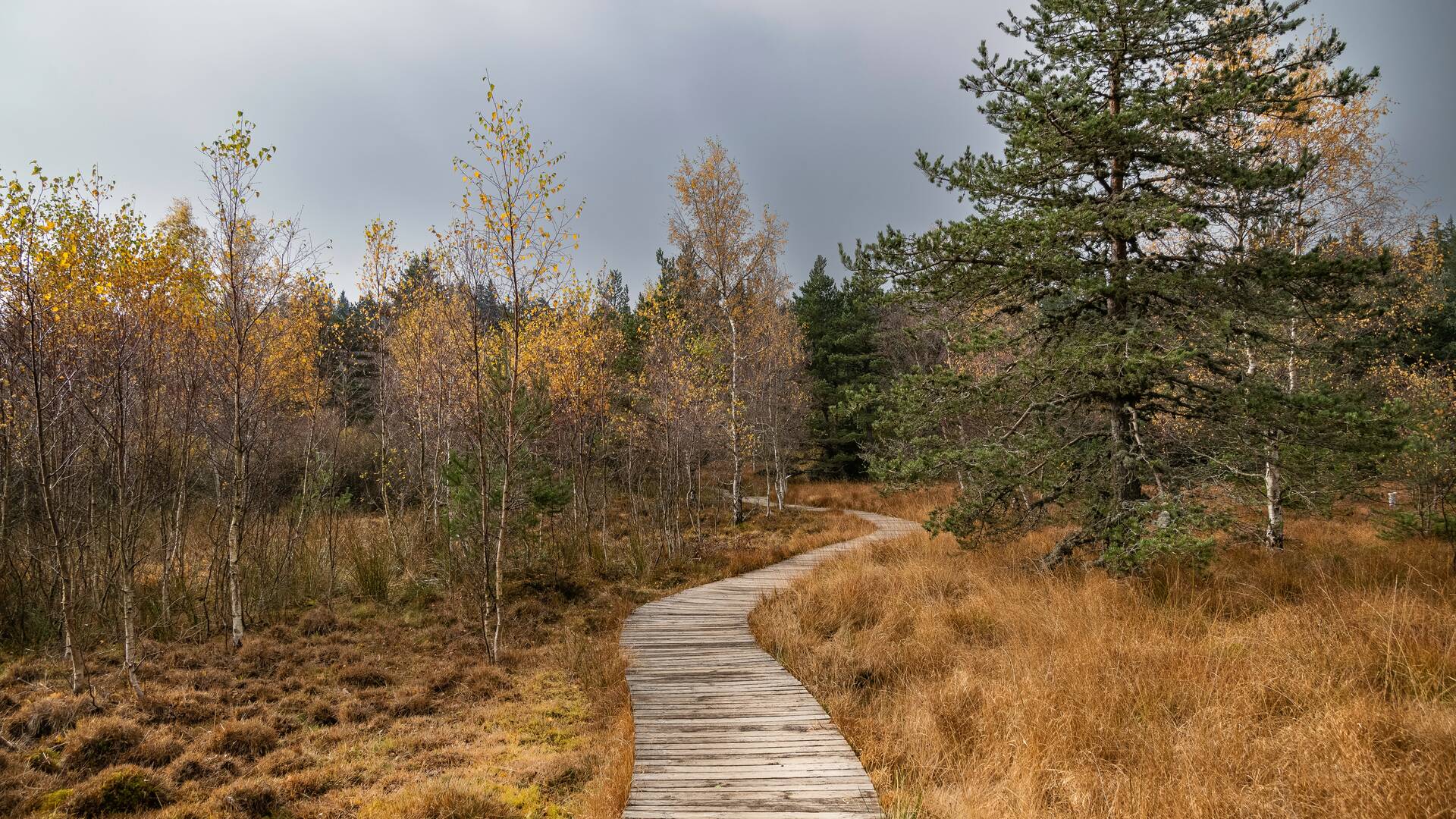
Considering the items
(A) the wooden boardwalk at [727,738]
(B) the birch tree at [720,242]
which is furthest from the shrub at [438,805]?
(B) the birch tree at [720,242]

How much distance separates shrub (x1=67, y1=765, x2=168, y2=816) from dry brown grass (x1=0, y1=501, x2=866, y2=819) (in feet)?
0.04

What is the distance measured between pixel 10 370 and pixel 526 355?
30.7ft

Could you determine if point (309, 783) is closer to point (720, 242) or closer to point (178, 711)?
point (178, 711)

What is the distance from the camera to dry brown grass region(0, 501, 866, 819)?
4.13 meters

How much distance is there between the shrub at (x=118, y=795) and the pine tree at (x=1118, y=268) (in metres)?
6.70

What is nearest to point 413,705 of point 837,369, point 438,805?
point 438,805

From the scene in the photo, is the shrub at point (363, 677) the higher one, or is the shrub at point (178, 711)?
the shrub at point (178, 711)

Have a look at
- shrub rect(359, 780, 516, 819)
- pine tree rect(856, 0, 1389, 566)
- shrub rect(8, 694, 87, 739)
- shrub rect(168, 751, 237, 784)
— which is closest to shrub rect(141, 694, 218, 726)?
shrub rect(8, 694, 87, 739)

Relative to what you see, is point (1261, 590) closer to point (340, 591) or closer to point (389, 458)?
point (340, 591)

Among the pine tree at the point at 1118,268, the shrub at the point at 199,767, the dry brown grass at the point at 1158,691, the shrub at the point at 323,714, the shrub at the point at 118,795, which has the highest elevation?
the pine tree at the point at 1118,268

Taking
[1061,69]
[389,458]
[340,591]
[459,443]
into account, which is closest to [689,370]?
[459,443]

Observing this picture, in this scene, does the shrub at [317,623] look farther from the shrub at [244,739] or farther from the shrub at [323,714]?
the shrub at [244,739]

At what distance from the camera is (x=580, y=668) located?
22.6 feet

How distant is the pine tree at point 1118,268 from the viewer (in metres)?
5.82
